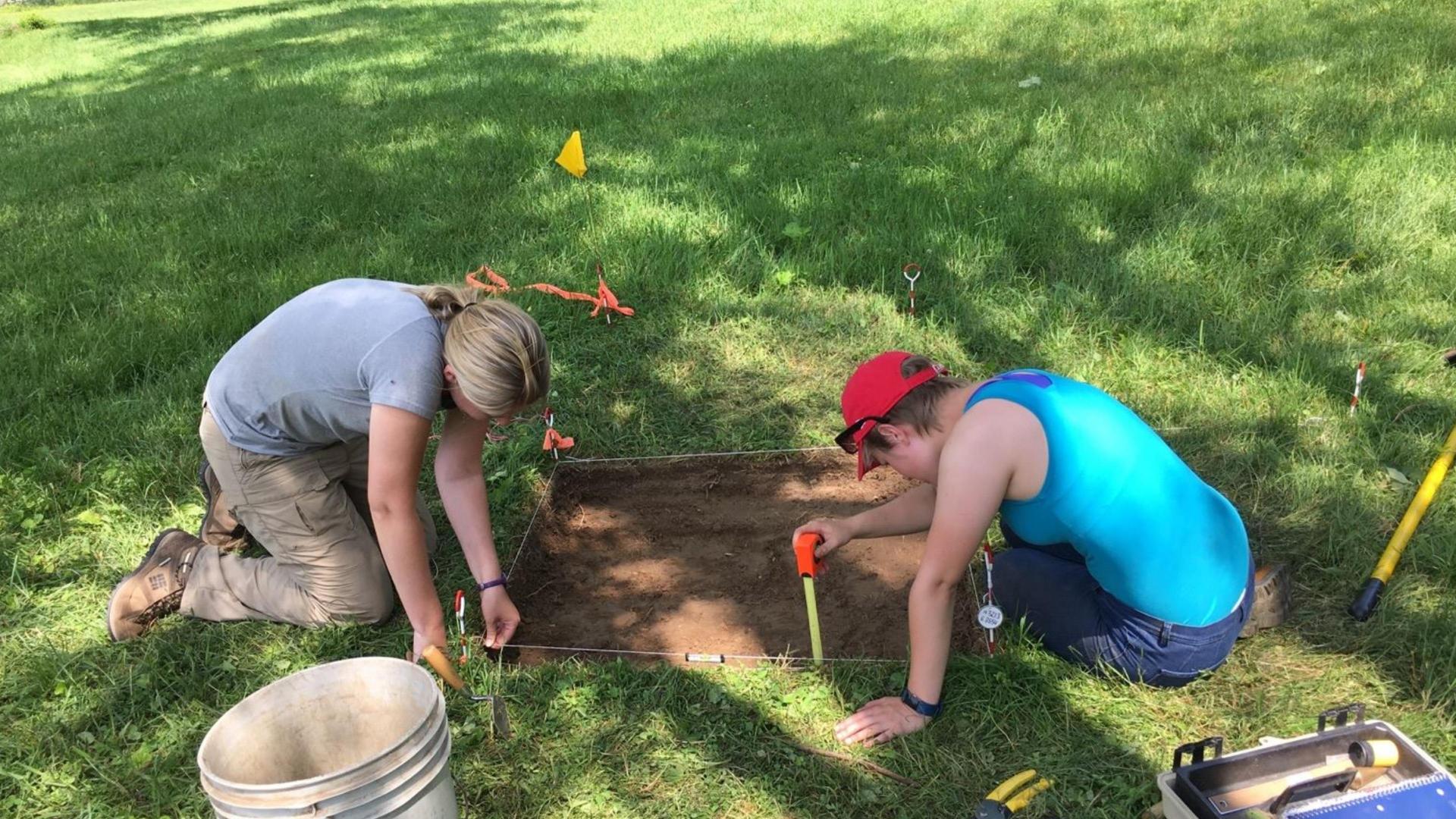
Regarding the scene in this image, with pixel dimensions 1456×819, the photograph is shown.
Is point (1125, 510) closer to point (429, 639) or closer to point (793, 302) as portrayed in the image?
point (429, 639)

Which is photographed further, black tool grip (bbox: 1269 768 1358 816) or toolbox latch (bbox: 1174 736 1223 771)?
toolbox latch (bbox: 1174 736 1223 771)

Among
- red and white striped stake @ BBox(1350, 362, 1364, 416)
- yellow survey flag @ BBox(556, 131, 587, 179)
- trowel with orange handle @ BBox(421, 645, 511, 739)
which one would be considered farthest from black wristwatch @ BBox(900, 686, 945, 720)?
→ yellow survey flag @ BBox(556, 131, 587, 179)

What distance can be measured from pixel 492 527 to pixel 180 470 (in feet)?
3.75

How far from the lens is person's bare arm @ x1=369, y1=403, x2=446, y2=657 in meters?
2.29

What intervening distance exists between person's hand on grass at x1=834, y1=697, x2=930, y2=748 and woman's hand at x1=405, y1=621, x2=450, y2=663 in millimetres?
1011

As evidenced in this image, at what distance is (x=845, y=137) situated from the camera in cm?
611

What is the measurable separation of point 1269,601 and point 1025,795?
87 cm

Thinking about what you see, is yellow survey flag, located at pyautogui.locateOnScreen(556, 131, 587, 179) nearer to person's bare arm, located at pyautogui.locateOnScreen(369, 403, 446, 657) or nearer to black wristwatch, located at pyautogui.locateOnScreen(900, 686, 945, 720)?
person's bare arm, located at pyautogui.locateOnScreen(369, 403, 446, 657)

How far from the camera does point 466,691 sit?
2512 mm

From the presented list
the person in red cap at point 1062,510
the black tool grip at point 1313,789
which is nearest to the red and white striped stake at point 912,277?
the person in red cap at point 1062,510

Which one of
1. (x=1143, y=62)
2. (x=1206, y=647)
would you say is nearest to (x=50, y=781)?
(x=1206, y=647)

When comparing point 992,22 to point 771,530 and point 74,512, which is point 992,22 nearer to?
point 771,530

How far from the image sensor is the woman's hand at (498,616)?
2762 mm

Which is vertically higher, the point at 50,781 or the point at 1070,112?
the point at 1070,112
